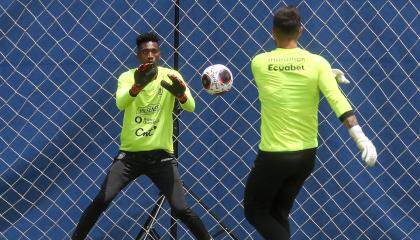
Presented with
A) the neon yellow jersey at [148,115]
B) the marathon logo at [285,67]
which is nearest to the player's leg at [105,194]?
the neon yellow jersey at [148,115]

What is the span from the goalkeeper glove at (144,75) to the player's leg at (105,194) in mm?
479

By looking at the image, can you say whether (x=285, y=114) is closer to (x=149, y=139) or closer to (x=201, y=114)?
(x=149, y=139)

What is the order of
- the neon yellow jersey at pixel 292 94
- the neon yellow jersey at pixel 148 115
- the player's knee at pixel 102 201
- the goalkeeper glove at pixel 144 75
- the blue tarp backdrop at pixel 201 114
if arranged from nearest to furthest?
the neon yellow jersey at pixel 292 94
the goalkeeper glove at pixel 144 75
the player's knee at pixel 102 201
the neon yellow jersey at pixel 148 115
the blue tarp backdrop at pixel 201 114

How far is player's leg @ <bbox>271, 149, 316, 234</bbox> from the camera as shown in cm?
387

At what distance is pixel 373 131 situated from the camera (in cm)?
500

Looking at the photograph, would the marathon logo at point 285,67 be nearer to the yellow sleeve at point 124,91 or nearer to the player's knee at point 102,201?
the yellow sleeve at point 124,91

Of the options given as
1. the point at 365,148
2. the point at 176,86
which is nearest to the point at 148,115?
the point at 176,86

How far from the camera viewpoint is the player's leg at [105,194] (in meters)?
4.47

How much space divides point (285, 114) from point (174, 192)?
98 cm

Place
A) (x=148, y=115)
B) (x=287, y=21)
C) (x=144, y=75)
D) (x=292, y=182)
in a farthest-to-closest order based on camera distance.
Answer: (x=148, y=115) → (x=144, y=75) → (x=292, y=182) → (x=287, y=21)

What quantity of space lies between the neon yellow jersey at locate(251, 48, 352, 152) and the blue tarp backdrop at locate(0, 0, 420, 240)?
3.65 feet

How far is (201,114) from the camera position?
A: 507 centimetres

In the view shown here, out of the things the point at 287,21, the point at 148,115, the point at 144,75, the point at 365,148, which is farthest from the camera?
the point at 148,115

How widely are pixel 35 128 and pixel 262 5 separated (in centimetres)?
172
